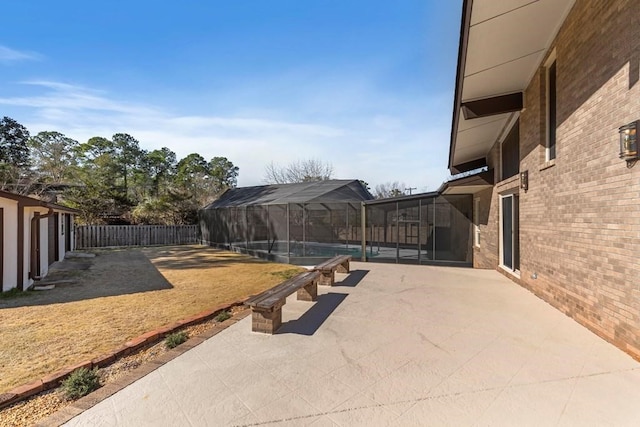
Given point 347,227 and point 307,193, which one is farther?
point 307,193

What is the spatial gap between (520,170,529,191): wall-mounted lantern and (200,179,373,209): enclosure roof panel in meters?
6.04

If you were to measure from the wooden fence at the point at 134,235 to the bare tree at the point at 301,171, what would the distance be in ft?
41.2

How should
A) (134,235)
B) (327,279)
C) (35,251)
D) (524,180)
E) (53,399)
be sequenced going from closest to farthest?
(53,399) < (524,180) < (327,279) < (35,251) < (134,235)

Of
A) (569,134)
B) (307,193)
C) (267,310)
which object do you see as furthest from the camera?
(307,193)

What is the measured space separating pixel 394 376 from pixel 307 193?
1070 centimetres

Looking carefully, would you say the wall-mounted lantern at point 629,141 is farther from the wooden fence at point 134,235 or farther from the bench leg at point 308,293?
the wooden fence at point 134,235

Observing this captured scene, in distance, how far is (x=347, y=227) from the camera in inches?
461

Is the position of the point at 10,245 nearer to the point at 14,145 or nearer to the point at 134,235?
the point at 134,235

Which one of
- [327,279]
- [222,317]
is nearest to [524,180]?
[327,279]

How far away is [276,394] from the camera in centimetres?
258

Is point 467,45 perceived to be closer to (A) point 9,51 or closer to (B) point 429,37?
(B) point 429,37

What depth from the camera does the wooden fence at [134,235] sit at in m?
17.1

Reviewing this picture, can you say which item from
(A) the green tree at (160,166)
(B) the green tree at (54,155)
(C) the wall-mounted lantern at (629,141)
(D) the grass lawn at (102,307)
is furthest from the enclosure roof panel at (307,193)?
(B) the green tree at (54,155)

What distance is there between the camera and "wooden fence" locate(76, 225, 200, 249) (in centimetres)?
1708
